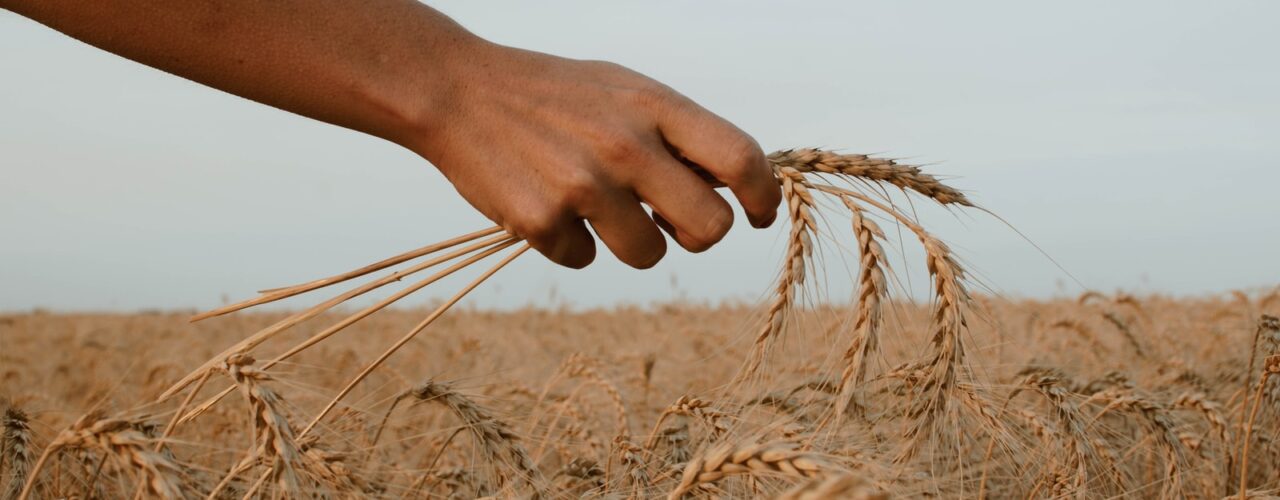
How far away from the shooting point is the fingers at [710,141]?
53.1 inches

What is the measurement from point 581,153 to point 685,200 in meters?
0.14

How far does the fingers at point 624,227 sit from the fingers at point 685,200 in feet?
0.09

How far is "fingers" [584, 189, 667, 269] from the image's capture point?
1341mm

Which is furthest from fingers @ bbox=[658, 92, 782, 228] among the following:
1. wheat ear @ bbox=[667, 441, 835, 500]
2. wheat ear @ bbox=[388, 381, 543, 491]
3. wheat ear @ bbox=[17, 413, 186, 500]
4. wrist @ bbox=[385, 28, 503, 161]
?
wheat ear @ bbox=[388, 381, 543, 491]

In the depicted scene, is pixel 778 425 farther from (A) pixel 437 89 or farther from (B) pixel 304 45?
(B) pixel 304 45

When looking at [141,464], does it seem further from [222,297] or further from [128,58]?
[222,297]

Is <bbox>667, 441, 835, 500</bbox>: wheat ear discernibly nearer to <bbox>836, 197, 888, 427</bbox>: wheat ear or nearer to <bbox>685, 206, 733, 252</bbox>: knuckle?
<bbox>685, 206, 733, 252</bbox>: knuckle

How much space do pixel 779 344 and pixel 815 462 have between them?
67cm

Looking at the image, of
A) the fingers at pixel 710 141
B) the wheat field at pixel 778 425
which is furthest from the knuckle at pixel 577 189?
the wheat field at pixel 778 425

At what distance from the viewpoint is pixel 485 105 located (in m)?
1.38

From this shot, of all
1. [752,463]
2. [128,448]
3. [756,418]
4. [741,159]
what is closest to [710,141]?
[741,159]

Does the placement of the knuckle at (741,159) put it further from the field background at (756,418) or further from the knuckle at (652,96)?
the field background at (756,418)

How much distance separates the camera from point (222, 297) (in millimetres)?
11234

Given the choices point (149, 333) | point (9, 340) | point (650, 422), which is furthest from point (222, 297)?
point (650, 422)
